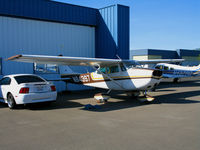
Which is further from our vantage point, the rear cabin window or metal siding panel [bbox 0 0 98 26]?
metal siding panel [bbox 0 0 98 26]

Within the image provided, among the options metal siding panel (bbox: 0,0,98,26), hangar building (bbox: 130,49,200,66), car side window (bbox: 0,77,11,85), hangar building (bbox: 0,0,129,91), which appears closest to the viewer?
car side window (bbox: 0,77,11,85)

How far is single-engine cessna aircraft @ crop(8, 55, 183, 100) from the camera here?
9.66 metres

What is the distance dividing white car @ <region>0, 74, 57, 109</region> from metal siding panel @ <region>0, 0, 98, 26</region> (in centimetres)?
624

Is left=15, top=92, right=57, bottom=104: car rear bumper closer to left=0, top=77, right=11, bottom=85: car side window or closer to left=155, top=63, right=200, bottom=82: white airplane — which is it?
left=0, top=77, right=11, bottom=85: car side window

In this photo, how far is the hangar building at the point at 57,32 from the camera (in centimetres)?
1386

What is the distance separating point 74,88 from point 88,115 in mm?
9171

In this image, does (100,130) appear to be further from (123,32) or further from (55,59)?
(123,32)

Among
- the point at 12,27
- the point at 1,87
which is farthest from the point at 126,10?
the point at 1,87

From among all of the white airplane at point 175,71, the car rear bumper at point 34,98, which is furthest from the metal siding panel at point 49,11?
the white airplane at point 175,71

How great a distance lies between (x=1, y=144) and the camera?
4621mm

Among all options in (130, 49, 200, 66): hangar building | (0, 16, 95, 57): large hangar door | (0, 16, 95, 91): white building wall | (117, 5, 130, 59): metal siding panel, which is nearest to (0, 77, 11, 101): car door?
(0, 16, 95, 91): white building wall

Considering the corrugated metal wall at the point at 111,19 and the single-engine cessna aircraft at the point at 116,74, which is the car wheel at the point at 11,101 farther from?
Result: the corrugated metal wall at the point at 111,19

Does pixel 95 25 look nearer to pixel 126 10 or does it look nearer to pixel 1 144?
pixel 126 10

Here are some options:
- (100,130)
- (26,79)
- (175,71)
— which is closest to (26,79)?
(26,79)
